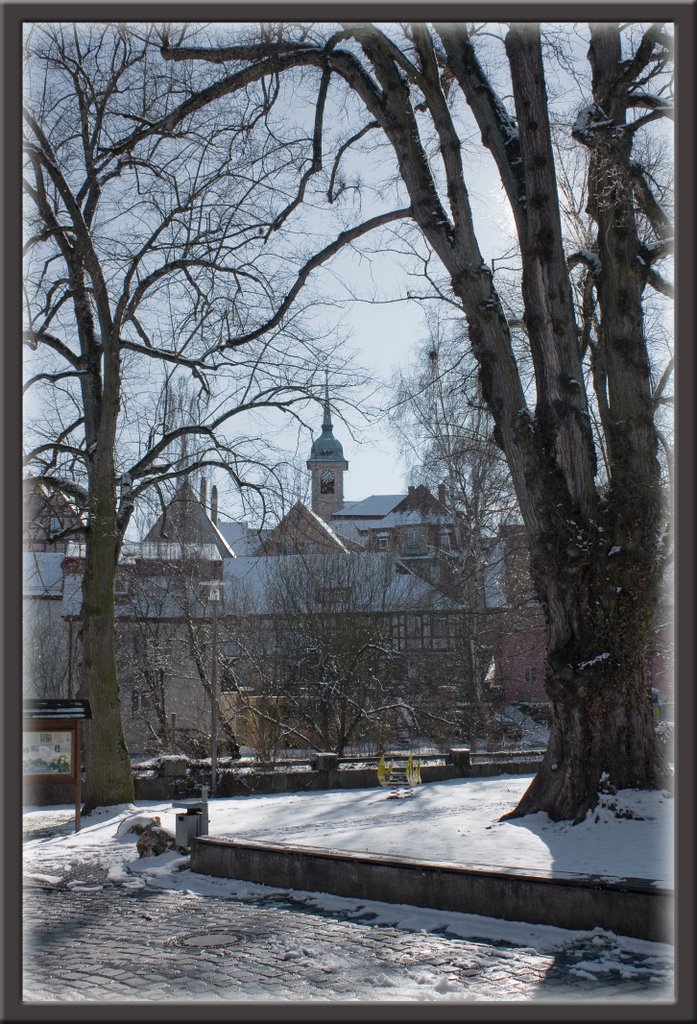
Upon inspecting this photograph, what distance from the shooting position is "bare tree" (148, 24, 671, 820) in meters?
11.3

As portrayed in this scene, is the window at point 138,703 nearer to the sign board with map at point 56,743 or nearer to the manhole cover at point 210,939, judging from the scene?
the sign board with map at point 56,743

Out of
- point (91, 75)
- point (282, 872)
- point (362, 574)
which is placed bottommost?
point (282, 872)

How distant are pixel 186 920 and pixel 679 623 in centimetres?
517

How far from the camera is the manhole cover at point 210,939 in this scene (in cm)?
762

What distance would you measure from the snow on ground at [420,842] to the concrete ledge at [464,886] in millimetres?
113

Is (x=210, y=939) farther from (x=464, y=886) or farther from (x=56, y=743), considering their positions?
(x=56, y=743)

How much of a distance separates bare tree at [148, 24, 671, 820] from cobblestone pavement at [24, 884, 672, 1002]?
403cm

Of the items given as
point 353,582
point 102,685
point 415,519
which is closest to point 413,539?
point 415,519

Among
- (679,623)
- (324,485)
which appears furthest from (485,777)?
(324,485)

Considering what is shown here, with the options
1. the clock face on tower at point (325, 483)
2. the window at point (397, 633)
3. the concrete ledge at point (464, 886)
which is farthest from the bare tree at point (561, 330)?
the clock face on tower at point (325, 483)

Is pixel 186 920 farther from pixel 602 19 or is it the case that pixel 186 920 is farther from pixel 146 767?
pixel 146 767

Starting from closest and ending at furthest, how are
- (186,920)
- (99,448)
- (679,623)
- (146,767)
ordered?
(679,623) < (186,920) < (99,448) < (146,767)

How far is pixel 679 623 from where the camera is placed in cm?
552

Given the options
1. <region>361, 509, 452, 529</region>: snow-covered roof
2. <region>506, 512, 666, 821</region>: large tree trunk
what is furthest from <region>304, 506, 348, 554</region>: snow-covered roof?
<region>506, 512, 666, 821</region>: large tree trunk
